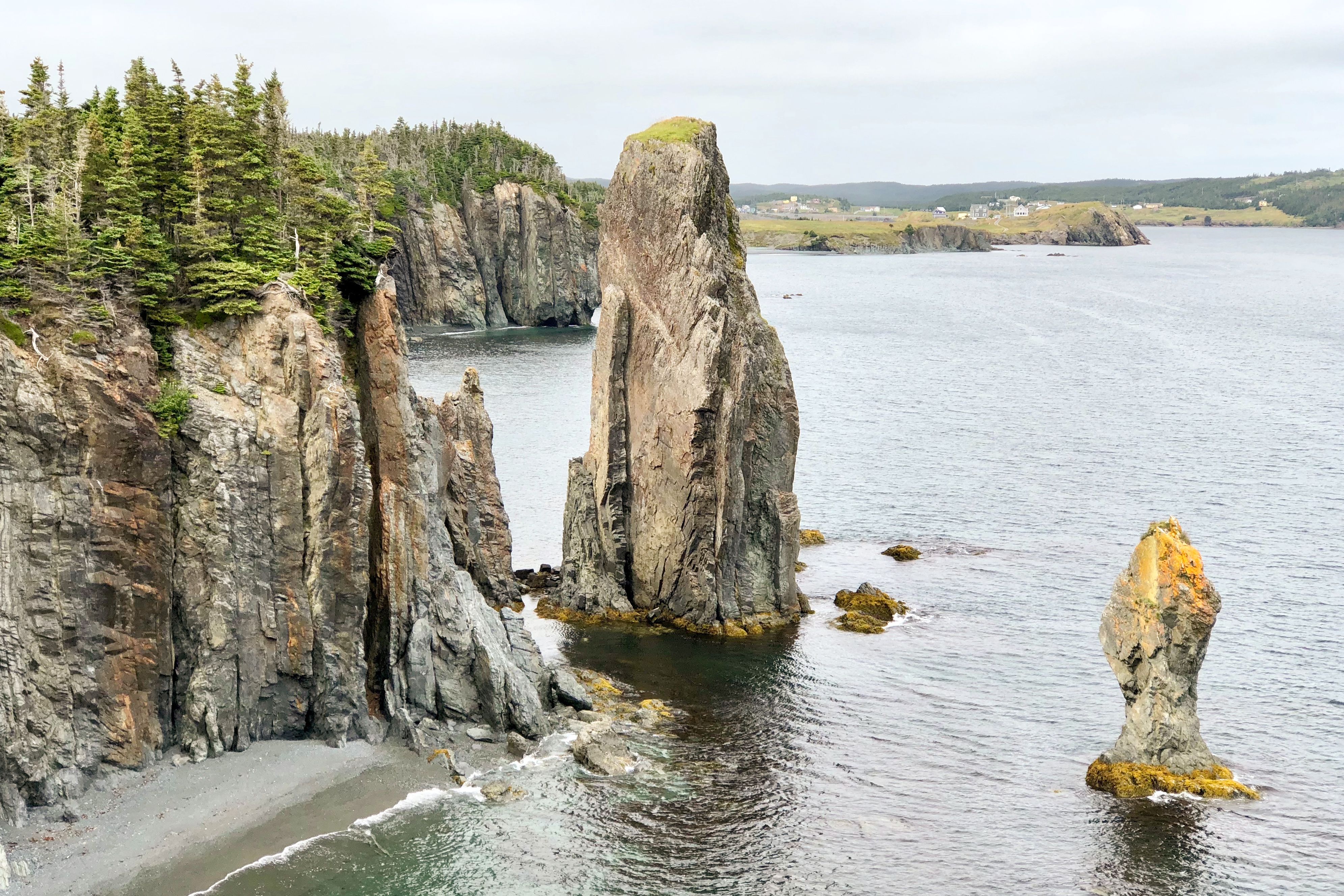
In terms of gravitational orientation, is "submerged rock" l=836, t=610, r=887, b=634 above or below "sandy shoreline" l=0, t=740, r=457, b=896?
below

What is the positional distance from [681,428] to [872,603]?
51.8ft

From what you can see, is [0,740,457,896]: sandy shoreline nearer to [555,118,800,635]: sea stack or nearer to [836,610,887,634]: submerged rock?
[555,118,800,635]: sea stack

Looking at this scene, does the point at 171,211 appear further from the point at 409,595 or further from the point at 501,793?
the point at 501,793

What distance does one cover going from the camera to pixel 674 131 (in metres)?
Answer: 71.6

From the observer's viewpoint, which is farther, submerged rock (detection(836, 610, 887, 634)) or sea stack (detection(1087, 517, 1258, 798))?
submerged rock (detection(836, 610, 887, 634))

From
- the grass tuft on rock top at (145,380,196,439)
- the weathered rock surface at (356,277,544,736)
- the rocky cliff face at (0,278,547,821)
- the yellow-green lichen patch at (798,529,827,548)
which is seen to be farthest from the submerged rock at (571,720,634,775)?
the yellow-green lichen patch at (798,529,827,548)

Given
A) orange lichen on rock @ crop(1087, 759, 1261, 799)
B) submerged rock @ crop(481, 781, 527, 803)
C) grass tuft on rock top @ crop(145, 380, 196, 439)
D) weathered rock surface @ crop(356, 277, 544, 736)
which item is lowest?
orange lichen on rock @ crop(1087, 759, 1261, 799)

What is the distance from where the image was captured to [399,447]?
49.8 m

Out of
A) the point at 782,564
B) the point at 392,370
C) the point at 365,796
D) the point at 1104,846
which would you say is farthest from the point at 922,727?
the point at 392,370

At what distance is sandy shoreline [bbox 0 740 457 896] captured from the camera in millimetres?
36688

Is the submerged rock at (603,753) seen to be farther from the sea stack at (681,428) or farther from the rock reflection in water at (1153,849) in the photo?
the rock reflection in water at (1153,849)

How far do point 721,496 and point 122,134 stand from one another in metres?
36.4

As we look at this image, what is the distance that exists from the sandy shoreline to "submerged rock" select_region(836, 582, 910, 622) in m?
31.8

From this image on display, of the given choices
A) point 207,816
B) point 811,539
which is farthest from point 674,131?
point 207,816
